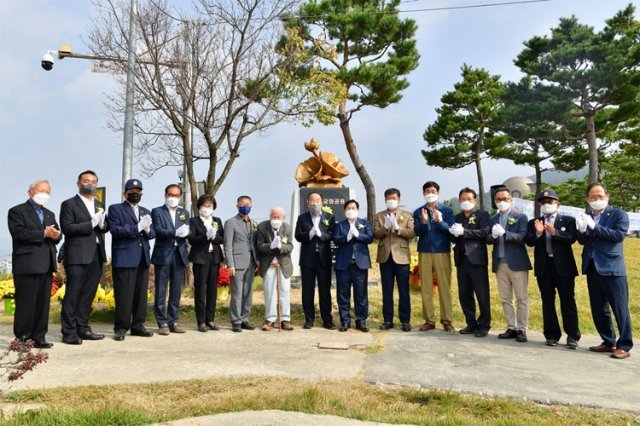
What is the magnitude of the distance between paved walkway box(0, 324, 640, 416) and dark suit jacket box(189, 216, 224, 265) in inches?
36.1

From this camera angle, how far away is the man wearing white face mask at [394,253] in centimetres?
615

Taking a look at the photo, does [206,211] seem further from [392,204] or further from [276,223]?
[392,204]

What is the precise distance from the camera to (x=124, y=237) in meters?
5.55

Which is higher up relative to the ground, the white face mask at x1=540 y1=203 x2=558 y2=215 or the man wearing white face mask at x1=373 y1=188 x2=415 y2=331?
the white face mask at x1=540 y1=203 x2=558 y2=215

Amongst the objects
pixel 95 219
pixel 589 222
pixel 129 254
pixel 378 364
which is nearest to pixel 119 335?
pixel 129 254

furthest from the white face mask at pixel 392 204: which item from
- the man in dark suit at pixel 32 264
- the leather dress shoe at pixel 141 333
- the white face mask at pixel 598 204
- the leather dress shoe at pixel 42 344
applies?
the leather dress shoe at pixel 42 344

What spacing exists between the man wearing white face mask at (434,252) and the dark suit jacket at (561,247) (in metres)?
1.04

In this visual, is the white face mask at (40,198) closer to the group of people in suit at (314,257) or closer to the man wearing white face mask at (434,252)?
the group of people in suit at (314,257)

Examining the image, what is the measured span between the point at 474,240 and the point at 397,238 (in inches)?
35.5

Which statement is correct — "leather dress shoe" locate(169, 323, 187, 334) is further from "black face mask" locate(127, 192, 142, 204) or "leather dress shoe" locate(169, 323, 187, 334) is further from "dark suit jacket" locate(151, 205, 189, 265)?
"black face mask" locate(127, 192, 142, 204)

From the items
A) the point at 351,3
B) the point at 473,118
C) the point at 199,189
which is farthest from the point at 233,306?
the point at 473,118

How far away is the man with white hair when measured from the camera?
247 inches

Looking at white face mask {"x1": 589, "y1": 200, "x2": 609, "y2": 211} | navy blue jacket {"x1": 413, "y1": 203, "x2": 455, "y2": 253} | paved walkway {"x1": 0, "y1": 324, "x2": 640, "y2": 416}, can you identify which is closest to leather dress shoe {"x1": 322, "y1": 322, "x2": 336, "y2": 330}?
paved walkway {"x1": 0, "y1": 324, "x2": 640, "y2": 416}

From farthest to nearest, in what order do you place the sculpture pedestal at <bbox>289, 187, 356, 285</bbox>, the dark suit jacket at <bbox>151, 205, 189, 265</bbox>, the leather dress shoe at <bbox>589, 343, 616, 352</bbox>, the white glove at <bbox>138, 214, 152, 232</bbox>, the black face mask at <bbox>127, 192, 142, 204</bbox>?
the sculpture pedestal at <bbox>289, 187, 356, 285</bbox> < the dark suit jacket at <bbox>151, 205, 189, 265</bbox> < the black face mask at <bbox>127, 192, 142, 204</bbox> < the white glove at <bbox>138, 214, 152, 232</bbox> < the leather dress shoe at <bbox>589, 343, 616, 352</bbox>
